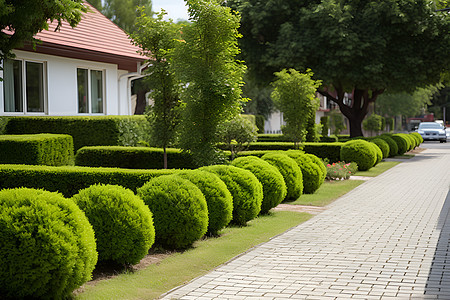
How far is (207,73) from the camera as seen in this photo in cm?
1254

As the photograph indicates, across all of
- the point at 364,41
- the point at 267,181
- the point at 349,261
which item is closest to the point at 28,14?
the point at 267,181

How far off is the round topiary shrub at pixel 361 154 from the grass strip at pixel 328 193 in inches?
158

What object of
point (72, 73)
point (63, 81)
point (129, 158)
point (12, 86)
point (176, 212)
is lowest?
point (176, 212)

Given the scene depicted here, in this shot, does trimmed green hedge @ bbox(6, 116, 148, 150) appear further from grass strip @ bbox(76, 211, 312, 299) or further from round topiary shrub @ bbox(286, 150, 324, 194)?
grass strip @ bbox(76, 211, 312, 299)

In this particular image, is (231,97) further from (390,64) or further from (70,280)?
(390,64)

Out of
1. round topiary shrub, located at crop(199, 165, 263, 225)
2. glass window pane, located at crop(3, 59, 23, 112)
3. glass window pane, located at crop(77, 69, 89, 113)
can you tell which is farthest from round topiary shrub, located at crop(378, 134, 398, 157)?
→ round topiary shrub, located at crop(199, 165, 263, 225)

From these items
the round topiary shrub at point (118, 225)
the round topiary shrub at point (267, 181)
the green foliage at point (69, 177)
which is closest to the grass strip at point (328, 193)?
the round topiary shrub at point (267, 181)

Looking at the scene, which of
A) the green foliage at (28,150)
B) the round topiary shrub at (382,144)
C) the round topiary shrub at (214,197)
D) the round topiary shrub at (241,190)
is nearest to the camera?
the round topiary shrub at (214,197)

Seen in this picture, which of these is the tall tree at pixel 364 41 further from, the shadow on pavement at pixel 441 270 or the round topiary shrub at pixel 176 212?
the round topiary shrub at pixel 176 212

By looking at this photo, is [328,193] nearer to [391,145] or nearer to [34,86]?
[34,86]

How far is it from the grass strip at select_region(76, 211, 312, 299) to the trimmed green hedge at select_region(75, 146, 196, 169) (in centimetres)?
565

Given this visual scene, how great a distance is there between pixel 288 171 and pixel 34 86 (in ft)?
32.5

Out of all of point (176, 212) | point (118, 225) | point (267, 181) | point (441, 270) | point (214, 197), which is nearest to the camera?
point (118, 225)

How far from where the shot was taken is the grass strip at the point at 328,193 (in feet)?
42.9
